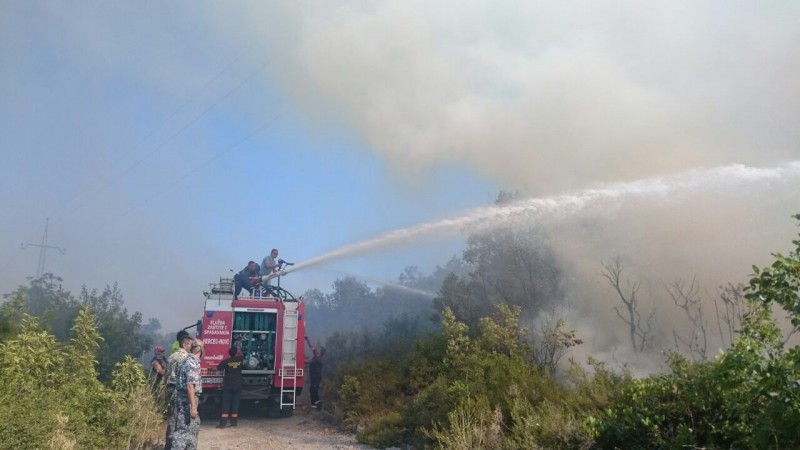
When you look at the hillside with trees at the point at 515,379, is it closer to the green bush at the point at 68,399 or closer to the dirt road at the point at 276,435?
the green bush at the point at 68,399

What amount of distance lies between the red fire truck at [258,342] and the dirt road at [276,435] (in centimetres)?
59

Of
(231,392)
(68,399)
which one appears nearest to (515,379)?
(68,399)

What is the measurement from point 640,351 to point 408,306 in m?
13.1

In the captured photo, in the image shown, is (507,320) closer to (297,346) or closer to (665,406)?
(665,406)

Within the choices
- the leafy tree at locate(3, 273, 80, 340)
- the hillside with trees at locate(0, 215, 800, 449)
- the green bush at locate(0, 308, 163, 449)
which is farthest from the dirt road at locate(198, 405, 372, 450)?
the leafy tree at locate(3, 273, 80, 340)

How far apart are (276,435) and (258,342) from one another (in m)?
3.68

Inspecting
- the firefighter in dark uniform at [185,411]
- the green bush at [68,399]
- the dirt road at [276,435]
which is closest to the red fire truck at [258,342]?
the dirt road at [276,435]

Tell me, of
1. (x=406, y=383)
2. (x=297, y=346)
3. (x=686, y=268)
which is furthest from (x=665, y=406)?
(x=686, y=268)

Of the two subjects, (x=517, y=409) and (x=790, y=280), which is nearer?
(x=790, y=280)

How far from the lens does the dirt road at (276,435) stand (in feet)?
32.8

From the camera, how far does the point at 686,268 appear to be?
16141mm

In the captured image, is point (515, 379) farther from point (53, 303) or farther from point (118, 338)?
point (53, 303)

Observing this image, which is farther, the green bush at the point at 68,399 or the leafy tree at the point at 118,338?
the leafy tree at the point at 118,338

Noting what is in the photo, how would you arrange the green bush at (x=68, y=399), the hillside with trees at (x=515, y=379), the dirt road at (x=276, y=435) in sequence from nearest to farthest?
the hillside with trees at (x=515, y=379) < the green bush at (x=68, y=399) < the dirt road at (x=276, y=435)
